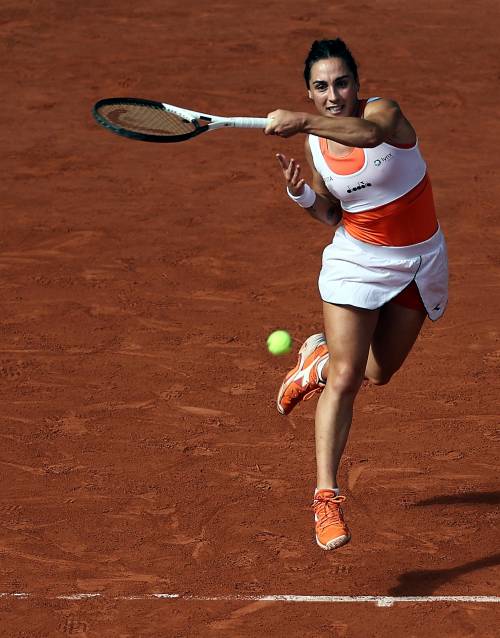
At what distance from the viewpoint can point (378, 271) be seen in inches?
220

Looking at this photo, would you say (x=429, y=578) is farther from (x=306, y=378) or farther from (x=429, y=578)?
(x=306, y=378)

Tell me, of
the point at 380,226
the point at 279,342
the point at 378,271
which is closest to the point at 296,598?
the point at 378,271

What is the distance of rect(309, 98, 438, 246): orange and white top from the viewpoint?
5.43 metres

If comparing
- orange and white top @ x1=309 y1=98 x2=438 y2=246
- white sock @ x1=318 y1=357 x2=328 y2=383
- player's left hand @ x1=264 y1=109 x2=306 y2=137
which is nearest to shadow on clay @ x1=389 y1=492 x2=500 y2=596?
white sock @ x1=318 y1=357 x2=328 y2=383

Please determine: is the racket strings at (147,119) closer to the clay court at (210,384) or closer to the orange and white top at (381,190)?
the orange and white top at (381,190)

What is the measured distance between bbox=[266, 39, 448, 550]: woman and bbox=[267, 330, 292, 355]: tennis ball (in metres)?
2.47

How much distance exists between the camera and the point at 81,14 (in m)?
15.9

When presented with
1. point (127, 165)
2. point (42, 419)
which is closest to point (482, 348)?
point (42, 419)

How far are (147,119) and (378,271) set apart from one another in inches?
55.0

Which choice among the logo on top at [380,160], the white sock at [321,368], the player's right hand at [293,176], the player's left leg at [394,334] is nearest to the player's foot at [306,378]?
the white sock at [321,368]

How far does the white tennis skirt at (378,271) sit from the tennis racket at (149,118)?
0.80 m

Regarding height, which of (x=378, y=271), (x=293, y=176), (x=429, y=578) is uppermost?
(x=293, y=176)

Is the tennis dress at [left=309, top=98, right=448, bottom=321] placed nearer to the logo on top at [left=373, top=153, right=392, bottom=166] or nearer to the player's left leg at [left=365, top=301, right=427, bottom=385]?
the logo on top at [left=373, top=153, right=392, bottom=166]

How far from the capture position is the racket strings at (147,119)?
5832 millimetres
